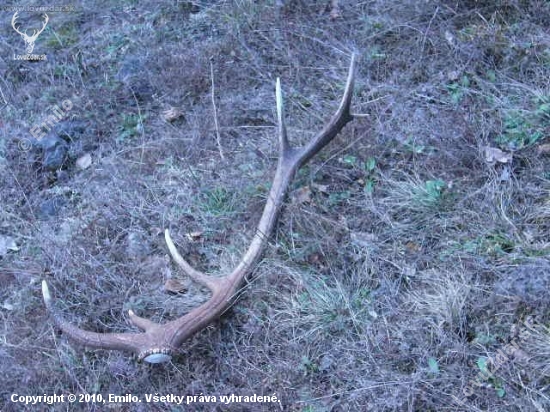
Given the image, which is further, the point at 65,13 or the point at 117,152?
the point at 65,13

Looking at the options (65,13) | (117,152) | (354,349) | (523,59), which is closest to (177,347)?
(354,349)

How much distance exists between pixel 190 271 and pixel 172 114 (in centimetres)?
165

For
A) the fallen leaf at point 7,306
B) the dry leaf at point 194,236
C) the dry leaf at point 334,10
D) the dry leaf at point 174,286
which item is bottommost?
the fallen leaf at point 7,306

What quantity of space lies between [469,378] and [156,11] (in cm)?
409

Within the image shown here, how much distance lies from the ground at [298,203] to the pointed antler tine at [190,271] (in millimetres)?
176

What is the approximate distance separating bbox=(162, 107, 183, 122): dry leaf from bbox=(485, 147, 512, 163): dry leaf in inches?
88.3

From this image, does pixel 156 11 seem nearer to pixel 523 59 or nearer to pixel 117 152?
pixel 117 152

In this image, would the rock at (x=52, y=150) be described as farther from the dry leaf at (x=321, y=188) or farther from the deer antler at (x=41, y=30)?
the dry leaf at (x=321, y=188)

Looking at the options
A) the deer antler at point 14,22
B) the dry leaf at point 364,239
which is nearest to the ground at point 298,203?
the dry leaf at point 364,239

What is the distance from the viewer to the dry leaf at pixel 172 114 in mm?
4895

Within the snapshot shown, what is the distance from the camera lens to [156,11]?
5.70 meters

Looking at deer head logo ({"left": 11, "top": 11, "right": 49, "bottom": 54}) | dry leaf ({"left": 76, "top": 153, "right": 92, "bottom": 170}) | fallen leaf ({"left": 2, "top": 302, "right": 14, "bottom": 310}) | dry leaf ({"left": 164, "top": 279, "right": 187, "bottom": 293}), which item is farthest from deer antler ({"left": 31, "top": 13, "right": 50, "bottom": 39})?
dry leaf ({"left": 164, "top": 279, "right": 187, "bottom": 293})

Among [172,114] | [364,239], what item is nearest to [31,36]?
[172,114]

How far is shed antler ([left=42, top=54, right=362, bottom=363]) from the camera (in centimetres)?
341
